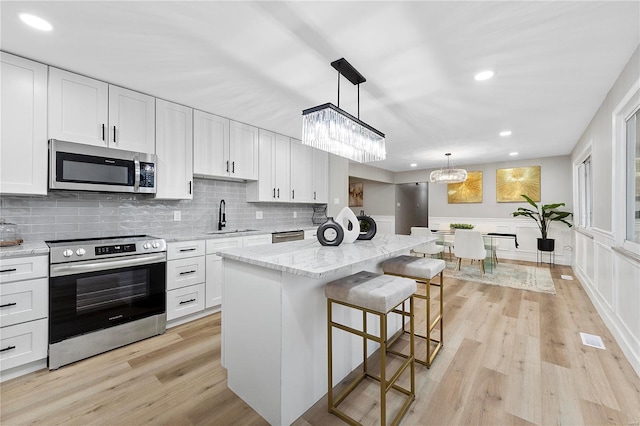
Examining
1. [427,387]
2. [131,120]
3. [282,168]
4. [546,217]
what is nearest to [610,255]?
[427,387]

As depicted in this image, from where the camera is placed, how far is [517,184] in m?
6.28

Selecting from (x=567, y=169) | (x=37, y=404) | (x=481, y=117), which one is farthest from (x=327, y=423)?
(x=567, y=169)

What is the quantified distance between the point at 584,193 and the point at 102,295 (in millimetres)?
6816

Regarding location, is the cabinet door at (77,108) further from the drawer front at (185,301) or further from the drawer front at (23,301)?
the drawer front at (185,301)

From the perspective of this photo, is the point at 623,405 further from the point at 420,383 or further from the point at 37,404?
the point at 37,404

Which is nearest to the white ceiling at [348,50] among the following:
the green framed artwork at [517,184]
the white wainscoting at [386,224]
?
the green framed artwork at [517,184]

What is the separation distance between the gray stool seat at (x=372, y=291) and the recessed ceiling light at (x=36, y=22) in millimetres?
2422

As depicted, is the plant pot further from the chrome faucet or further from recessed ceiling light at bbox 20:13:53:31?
recessed ceiling light at bbox 20:13:53:31

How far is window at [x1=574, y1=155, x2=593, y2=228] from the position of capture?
4.32m

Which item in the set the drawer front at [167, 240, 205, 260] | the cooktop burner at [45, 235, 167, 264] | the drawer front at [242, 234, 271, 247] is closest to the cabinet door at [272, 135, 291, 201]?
the drawer front at [242, 234, 271, 247]

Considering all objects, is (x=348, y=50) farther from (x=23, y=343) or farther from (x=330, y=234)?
(x=23, y=343)

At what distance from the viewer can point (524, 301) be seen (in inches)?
136

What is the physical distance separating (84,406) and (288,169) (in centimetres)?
336

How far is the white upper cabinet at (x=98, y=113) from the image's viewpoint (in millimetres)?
2244
